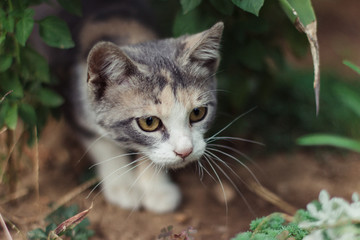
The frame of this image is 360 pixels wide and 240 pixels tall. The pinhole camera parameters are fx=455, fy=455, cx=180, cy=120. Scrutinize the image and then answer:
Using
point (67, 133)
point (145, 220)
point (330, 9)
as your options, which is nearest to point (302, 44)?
point (145, 220)

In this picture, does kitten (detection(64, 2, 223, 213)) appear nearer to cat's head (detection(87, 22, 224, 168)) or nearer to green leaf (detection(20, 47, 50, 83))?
cat's head (detection(87, 22, 224, 168))

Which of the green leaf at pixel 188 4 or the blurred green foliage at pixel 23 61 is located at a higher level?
the green leaf at pixel 188 4

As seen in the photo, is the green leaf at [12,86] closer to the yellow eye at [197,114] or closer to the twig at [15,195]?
the twig at [15,195]

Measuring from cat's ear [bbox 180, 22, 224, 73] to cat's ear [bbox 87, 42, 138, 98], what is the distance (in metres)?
0.28

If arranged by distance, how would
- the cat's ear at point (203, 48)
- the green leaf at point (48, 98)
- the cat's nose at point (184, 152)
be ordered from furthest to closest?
the green leaf at point (48, 98)
the cat's ear at point (203, 48)
the cat's nose at point (184, 152)

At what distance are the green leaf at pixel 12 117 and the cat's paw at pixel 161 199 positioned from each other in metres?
0.92

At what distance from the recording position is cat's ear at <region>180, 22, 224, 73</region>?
2.09 meters

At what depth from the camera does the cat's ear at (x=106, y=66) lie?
195cm

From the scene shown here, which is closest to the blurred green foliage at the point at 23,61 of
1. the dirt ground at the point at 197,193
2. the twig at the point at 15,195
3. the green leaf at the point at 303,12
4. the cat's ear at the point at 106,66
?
the cat's ear at the point at 106,66

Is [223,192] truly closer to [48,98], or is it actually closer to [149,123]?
[149,123]

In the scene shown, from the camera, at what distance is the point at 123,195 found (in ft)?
8.87

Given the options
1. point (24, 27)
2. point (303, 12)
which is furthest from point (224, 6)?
point (24, 27)

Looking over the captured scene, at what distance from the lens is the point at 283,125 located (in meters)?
3.31

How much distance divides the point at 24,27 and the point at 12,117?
43 centimetres
